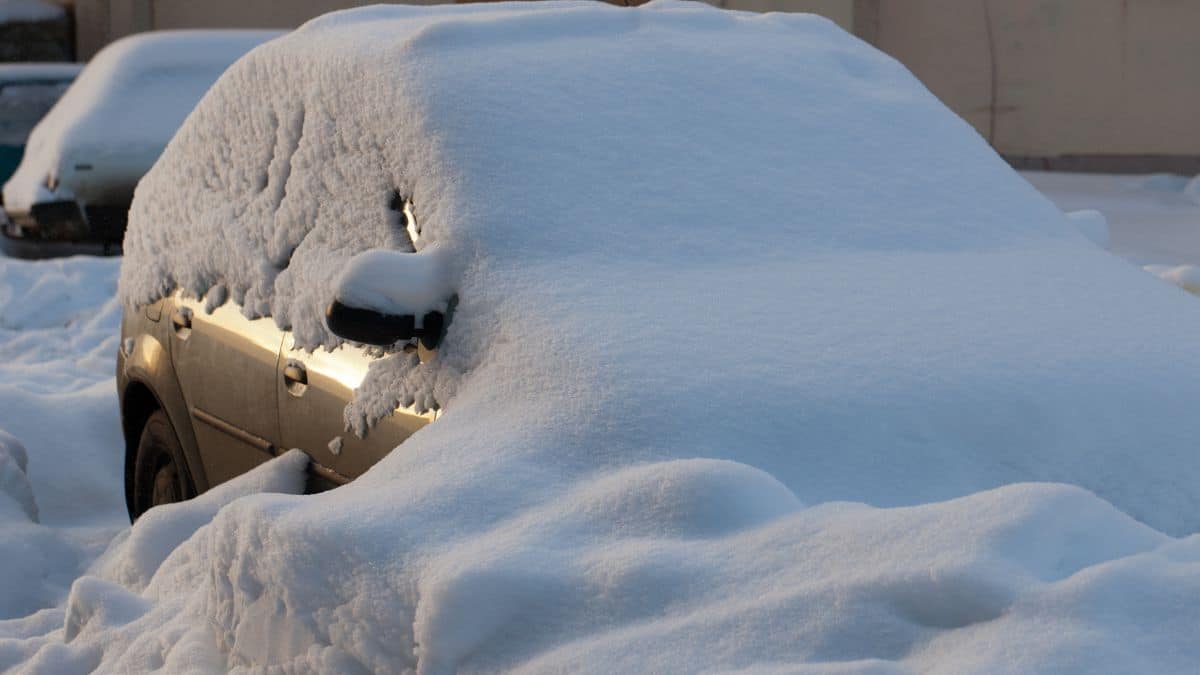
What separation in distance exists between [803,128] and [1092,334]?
102 cm

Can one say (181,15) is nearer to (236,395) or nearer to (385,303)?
(236,395)

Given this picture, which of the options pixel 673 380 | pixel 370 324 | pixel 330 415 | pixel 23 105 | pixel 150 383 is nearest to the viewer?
pixel 673 380

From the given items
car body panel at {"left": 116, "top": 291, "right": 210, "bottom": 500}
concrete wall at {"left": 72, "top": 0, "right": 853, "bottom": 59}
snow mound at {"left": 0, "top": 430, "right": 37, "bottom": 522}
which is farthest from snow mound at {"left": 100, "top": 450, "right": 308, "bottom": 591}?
concrete wall at {"left": 72, "top": 0, "right": 853, "bottom": 59}

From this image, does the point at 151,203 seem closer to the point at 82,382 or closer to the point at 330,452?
the point at 330,452

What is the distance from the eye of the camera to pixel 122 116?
11.2m

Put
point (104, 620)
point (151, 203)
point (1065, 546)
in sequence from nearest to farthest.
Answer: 1. point (1065, 546)
2. point (104, 620)
3. point (151, 203)

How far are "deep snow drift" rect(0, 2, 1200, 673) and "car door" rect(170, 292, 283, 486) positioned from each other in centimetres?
11

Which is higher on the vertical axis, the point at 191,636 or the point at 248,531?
the point at 248,531

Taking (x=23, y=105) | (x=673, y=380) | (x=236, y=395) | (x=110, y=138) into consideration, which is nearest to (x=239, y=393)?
(x=236, y=395)

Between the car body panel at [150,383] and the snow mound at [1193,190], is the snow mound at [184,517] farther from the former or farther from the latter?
the snow mound at [1193,190]

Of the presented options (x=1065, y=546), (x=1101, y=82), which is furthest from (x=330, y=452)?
(x=1101, y=82)

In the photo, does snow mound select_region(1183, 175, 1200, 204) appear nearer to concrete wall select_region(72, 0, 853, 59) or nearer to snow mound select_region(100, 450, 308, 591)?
concrete wall select_region(72, 0, 853, 59)

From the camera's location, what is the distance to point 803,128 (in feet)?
13.3

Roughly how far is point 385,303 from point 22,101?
12.1 m
